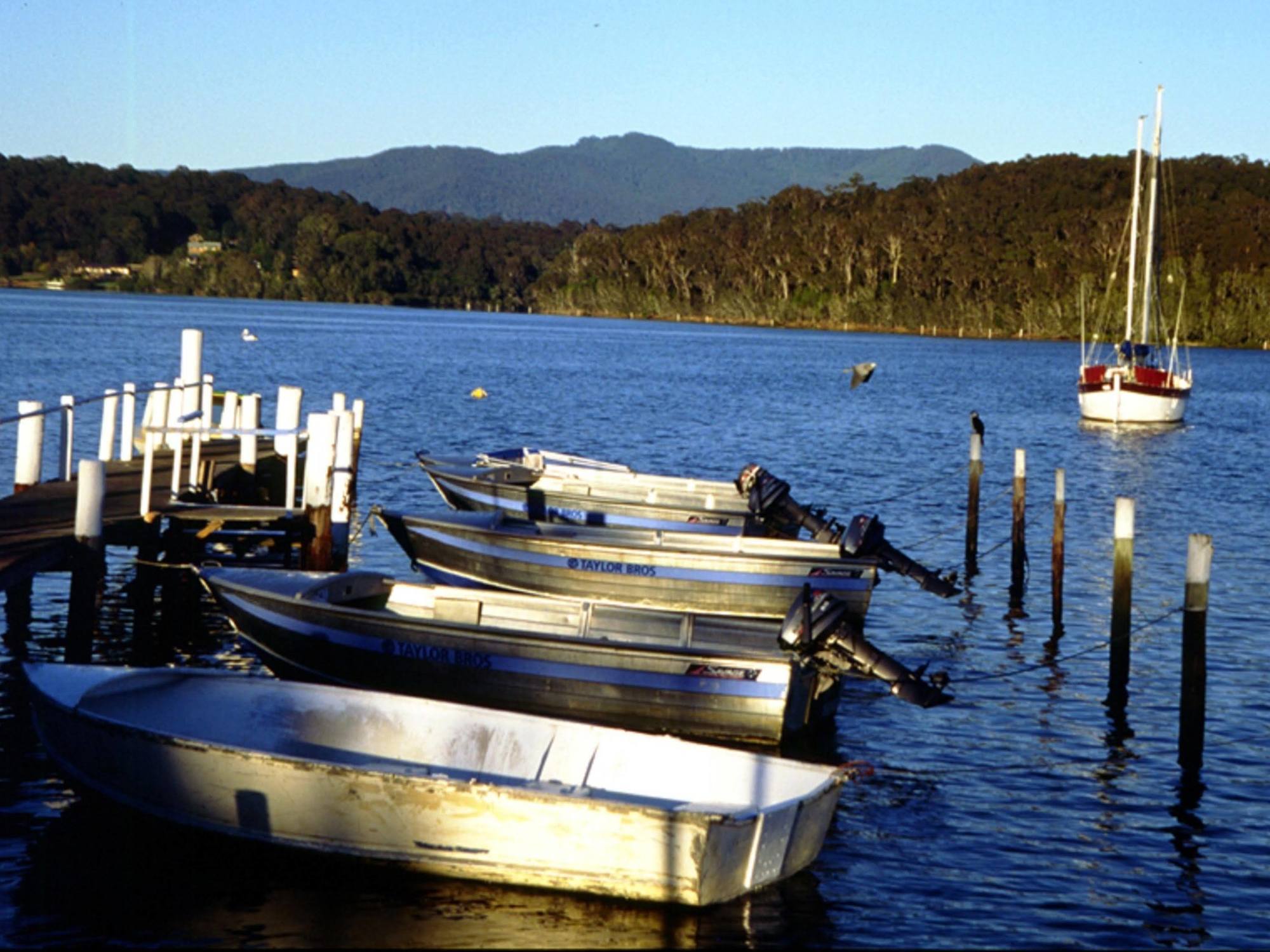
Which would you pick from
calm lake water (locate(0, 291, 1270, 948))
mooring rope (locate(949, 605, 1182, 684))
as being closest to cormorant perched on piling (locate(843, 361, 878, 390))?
calm lake water (locate(0, 291, 1270, 948))

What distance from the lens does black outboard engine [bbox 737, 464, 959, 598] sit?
64.7 ft

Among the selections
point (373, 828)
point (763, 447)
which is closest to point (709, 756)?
point (373, 828)

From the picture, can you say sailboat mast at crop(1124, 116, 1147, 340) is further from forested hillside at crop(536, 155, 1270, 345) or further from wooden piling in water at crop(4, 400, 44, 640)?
forested hillside at crop(536, 155, 1270, 345)

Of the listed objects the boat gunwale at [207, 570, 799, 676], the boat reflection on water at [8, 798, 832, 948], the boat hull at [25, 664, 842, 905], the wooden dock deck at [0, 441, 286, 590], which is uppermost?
the wooden dock deck at [0, 441, 286, 590]

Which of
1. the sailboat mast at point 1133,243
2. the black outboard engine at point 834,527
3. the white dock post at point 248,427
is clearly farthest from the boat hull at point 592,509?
the sailboat mast at point 1133,243

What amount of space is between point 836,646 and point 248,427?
42.7 ft

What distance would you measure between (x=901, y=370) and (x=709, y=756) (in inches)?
3521

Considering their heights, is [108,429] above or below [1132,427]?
above

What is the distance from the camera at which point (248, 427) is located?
24750 mm

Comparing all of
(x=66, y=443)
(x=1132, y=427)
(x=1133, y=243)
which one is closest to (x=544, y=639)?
(x=66, y=443)

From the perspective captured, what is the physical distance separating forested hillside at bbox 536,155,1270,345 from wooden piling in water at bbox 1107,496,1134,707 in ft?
396

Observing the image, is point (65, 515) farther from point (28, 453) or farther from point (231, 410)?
point (231, 410)

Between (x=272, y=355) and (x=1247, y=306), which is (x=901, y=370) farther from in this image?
(x=1247, y=306)

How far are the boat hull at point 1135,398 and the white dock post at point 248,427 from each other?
38.6 metres
